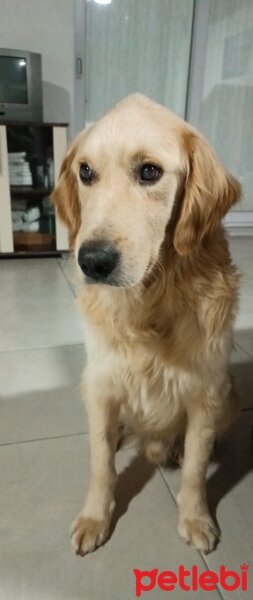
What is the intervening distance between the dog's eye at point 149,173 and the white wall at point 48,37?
250 centimetres

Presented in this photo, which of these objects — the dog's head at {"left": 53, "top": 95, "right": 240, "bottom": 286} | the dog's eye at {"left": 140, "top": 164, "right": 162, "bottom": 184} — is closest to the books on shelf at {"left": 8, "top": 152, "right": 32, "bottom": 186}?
the dog's head at {"left": 53, "top": 95, "right": 240, "bottom": 286}

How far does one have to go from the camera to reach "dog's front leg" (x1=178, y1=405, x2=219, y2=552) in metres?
0.93

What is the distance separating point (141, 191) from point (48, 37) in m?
2.55

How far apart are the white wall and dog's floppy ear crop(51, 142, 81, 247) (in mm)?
2293

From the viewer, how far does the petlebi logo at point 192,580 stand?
865mm

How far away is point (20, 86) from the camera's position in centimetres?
254

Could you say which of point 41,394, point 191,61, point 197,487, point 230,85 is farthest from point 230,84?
point 197,487

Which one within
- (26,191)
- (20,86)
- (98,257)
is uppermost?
(20,86)

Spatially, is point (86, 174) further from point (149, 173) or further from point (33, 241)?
point (33, 241)

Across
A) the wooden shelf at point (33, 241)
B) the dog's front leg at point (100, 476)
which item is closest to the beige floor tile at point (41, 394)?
the dog's front leg at point (100, 476)

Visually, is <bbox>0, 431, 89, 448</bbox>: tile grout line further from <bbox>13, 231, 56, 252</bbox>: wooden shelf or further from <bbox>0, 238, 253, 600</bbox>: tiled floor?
<bbox>13, 231, 56, 252</bbox>: wooden shelf

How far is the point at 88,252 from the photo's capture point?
27.0 inches

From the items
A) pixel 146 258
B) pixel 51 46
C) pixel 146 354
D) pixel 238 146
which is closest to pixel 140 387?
pixel 146 354

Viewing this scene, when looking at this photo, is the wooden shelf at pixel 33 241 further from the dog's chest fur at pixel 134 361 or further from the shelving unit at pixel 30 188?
the dog's chest fur at pixel 134 361
